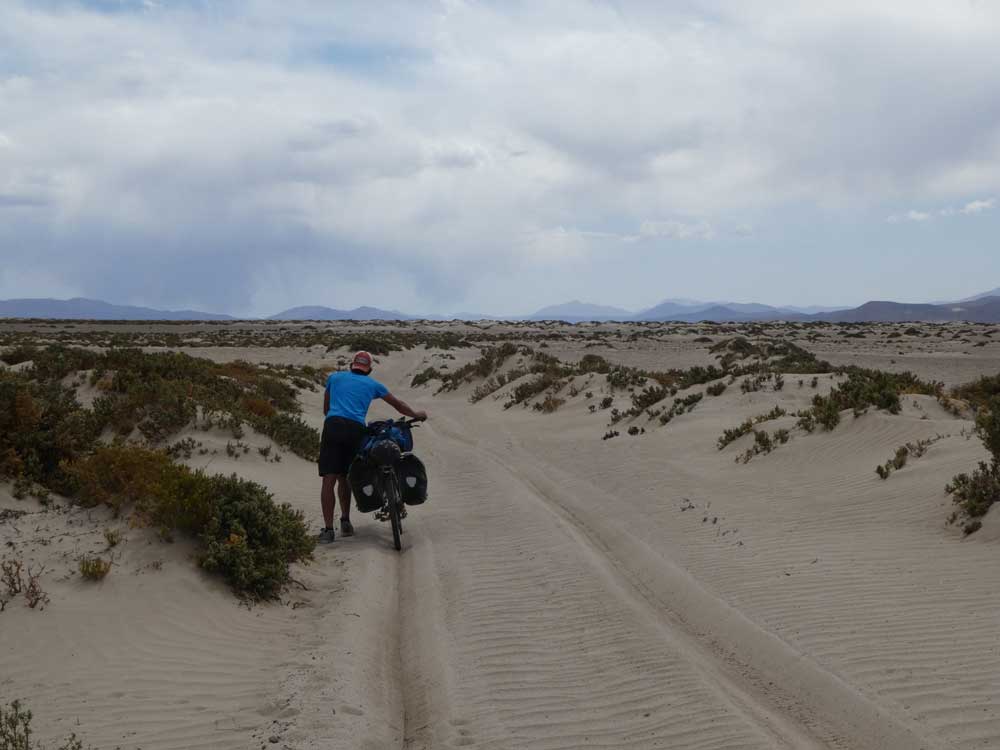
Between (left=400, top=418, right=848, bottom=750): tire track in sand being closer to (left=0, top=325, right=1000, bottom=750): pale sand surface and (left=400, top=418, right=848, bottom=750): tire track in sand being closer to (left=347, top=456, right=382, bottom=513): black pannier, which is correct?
(left=0, top=325, right=1000, bottom=750): pale sand surface

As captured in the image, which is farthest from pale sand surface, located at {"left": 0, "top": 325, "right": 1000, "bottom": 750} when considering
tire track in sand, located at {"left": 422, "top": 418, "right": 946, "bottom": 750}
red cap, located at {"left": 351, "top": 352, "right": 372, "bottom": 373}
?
red cap, located at {"left": 351, "top": 352, "right": 372, "bottom": 373}

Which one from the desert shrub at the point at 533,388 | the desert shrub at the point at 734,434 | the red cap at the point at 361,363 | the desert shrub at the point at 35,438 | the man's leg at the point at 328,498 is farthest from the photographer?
the desert shrub at the point at 533,388

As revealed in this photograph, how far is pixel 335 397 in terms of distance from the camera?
8414 mm

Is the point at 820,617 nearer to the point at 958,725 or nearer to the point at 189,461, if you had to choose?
the point at 958,725

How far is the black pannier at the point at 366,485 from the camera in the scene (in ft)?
27.0

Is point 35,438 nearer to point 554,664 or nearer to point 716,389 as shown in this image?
point 554,664

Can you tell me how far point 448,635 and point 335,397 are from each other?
137 inches

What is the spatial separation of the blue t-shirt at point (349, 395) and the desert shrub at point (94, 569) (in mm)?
3131

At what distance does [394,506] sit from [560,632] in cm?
288

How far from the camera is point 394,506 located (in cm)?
811

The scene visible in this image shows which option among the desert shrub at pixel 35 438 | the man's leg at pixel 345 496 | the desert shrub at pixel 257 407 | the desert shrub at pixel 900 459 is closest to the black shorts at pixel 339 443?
the man's leg at pixel 345 496

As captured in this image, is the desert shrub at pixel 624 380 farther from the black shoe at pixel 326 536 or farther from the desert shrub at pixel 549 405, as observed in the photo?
the black shoe at pixel 326 536

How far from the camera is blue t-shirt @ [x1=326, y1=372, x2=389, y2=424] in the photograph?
8.38 m

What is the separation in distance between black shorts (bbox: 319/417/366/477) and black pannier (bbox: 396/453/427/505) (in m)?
0.55
